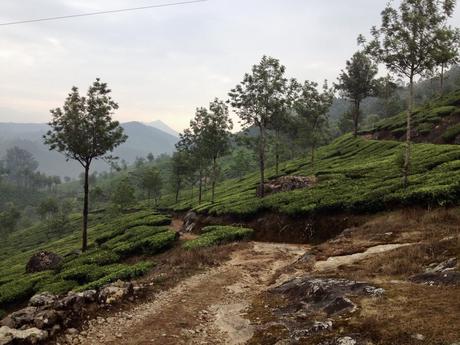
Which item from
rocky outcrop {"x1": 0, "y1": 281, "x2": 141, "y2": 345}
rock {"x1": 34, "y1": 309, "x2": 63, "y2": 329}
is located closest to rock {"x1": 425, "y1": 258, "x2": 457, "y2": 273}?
rocky outcrop {"x1": 0, "y1": 281, "x2": 141, "y2": 345}

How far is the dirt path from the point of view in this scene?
13742 millimetres

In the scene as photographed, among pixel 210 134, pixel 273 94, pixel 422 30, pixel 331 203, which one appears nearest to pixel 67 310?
pixel 331 203

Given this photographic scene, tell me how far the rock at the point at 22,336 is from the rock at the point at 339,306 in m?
10.00

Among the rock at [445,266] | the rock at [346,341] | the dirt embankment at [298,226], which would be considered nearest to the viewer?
the rock at [346,341]

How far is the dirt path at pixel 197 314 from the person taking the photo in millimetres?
13742

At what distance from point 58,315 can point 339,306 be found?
10420mm

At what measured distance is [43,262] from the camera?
1654 inches

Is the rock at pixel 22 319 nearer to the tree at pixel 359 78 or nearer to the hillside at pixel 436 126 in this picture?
the hillside at pixel 436 126

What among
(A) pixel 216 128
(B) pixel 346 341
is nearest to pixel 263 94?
(A) pixel 216 128

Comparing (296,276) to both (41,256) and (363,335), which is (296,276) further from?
(41,256)

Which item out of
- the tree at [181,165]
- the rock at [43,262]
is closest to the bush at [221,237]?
the rock at [43,262]

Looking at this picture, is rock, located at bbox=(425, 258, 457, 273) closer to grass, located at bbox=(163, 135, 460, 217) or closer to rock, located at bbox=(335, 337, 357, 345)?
rock, located at bbox=(335, 337, 357, 345)

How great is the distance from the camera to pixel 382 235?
22609mm

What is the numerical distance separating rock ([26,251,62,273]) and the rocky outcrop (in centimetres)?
2596
